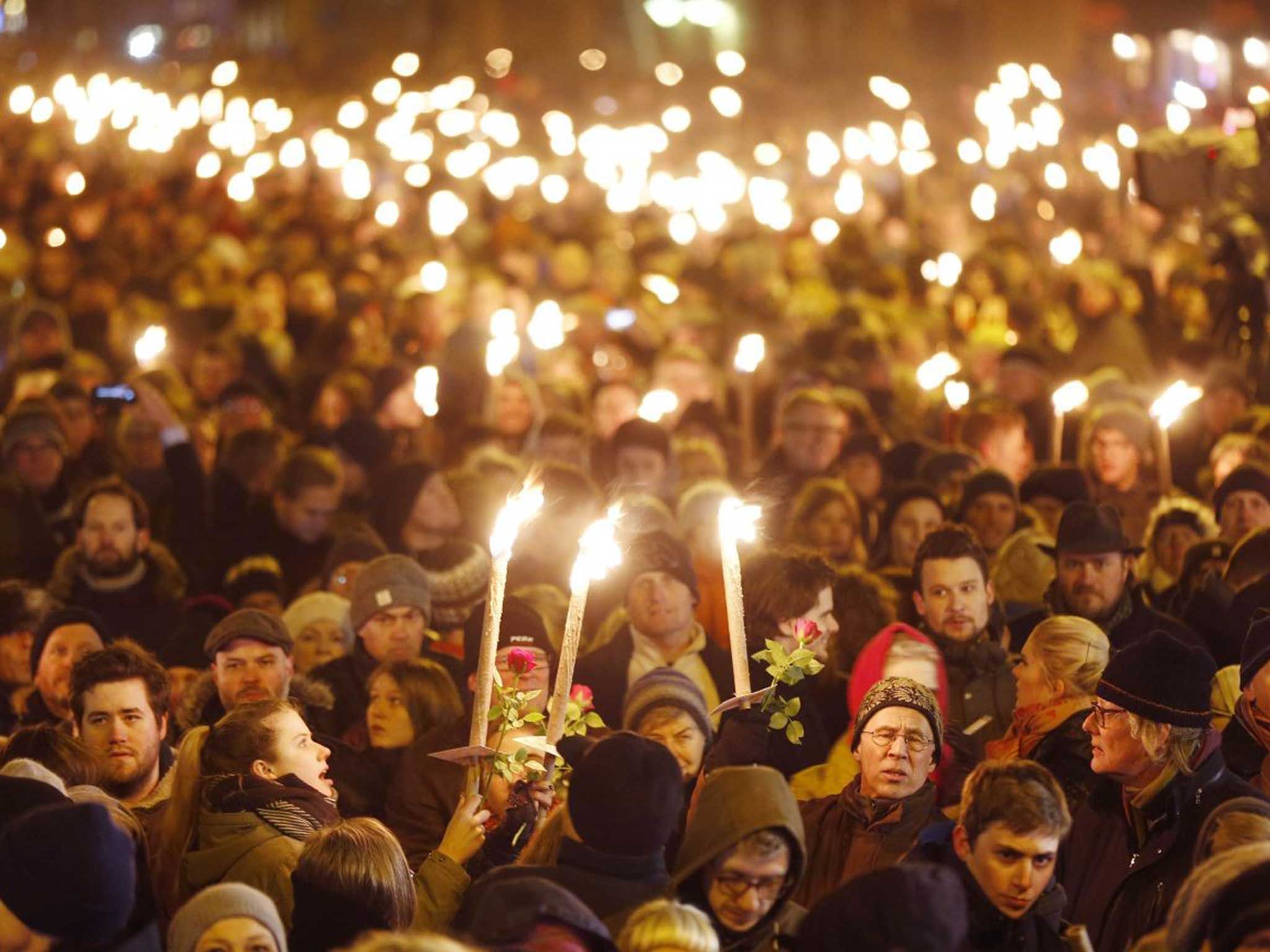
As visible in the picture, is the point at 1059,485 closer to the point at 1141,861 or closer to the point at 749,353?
the point at 749,353

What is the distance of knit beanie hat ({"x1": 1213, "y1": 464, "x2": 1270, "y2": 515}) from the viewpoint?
970 centimetres

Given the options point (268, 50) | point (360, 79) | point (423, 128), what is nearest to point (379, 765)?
point (423, 128)

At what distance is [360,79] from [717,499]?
131 feet

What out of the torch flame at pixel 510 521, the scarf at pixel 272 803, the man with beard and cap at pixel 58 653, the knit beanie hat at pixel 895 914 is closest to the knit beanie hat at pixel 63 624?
the man with beard and cap at pixel 58 653

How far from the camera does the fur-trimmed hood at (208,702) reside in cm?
812

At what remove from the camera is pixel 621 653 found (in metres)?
8.34

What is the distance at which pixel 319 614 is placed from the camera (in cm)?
926

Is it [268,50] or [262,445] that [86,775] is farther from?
[268,50]

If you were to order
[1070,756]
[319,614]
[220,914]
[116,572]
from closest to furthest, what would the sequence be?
1. [220,914]
2. [1070,756]
3. [319,614]
4. [116,572]

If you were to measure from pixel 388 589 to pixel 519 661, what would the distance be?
2400 mm

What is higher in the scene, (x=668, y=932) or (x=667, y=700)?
(x=667, y=700)

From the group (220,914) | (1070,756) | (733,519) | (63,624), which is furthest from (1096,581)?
(220,914)

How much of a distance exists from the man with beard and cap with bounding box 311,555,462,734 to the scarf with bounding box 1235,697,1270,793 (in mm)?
2985

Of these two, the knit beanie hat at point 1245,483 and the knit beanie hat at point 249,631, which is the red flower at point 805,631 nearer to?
the knit beanie hat at point 249,631
